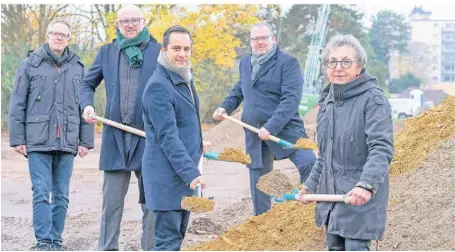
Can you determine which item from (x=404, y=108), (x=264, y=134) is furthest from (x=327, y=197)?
(x=404, y=108)

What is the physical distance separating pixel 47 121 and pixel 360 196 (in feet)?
14.1

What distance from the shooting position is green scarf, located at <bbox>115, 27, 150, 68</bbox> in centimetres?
791

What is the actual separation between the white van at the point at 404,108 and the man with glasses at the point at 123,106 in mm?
30587

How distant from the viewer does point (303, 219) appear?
817 centimetres

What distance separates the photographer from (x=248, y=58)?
30.4 feet

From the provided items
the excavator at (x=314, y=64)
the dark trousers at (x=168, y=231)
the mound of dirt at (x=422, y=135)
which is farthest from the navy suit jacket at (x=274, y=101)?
the excavator at (x=314, y=64)

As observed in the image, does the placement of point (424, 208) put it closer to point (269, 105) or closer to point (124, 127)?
point (269, 105)

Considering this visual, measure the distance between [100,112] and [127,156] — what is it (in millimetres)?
18656

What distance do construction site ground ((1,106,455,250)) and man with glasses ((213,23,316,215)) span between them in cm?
→ 81

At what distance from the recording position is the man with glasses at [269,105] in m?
8.95

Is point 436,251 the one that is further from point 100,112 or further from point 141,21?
point 100,112

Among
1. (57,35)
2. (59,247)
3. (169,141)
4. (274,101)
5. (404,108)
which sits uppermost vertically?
(57,35)

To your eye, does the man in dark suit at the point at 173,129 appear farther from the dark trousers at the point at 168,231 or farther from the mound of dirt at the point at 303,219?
the mound of dirt at the point at 303,219

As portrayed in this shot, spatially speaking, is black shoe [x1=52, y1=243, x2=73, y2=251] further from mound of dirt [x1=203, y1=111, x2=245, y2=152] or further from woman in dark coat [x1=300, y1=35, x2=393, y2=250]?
mound of dirt [x1=203, y1=111, x2=245, y2=152]
